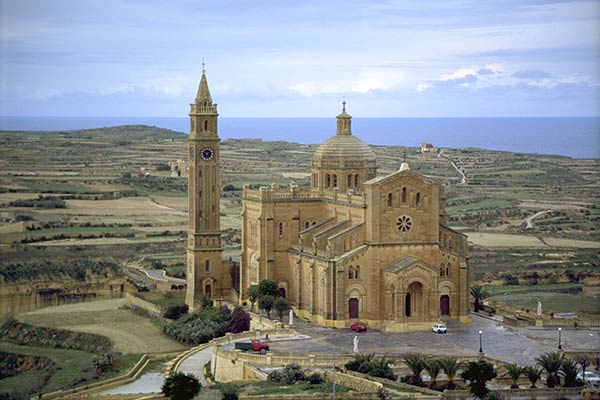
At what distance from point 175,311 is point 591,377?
31564mm

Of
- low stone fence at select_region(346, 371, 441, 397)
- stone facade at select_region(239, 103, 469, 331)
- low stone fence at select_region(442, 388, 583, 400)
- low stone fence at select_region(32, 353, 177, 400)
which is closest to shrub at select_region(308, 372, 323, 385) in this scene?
low stone fence at select_region(346, 371, 441, 397)

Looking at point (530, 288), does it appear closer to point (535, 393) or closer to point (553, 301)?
point (553, 301)

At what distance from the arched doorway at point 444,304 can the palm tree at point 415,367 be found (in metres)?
14.2

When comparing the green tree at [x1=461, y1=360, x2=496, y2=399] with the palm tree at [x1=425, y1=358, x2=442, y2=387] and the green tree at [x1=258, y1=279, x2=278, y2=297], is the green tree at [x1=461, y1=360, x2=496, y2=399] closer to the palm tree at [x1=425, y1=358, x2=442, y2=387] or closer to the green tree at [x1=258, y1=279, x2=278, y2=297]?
the palm tree at [x1=425, y1=358, x2=442, y2=387]

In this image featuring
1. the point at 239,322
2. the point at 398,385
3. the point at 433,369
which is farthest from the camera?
the point at 239,322

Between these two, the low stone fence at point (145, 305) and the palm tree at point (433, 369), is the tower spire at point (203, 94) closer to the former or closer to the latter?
the low stone fence at point (145, 305)

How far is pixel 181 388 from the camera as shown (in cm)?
5400

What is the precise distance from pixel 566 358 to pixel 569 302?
79.3ft

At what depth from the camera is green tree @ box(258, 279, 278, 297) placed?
76.6 m

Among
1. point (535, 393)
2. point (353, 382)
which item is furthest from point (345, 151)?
point (535, 393)

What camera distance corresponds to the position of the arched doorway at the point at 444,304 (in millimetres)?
73125

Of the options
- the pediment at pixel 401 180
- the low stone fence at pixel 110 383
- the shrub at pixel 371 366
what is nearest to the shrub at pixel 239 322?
the low stone fence at pixel 110 383

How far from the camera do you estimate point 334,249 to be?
72.2 metres

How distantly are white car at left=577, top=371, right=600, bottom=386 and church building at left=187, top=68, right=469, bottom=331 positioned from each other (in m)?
13.7
